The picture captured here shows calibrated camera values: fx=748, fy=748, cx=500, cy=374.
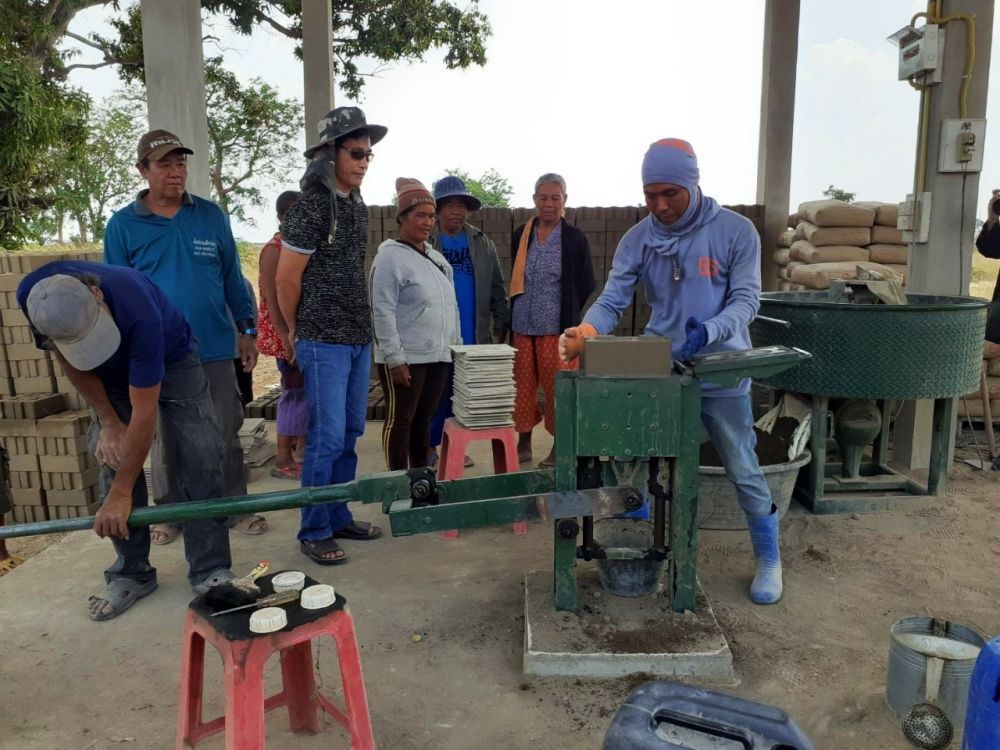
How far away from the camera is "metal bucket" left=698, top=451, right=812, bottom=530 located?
3867 millimetres

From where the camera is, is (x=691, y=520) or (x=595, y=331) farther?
(x=595, y=331)

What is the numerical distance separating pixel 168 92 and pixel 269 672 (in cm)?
403

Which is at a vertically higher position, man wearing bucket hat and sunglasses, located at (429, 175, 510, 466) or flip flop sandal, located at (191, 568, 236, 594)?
man wearing bucket hat and sunglasses, located at (429, 175, 510, 466)

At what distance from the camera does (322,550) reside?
3707 mm

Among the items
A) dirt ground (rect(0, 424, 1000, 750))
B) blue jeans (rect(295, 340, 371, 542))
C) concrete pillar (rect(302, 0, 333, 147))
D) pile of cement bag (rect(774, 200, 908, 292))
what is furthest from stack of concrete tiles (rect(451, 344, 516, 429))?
concrete pillar (rect(302, 0, 333, 147))

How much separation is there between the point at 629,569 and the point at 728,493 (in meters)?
1.24

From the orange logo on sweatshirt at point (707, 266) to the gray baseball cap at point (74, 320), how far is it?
222 centimetres

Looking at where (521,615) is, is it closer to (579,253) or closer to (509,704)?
(509,704)

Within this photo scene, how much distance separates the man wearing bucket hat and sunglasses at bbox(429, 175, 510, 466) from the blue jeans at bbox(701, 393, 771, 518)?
187 cm

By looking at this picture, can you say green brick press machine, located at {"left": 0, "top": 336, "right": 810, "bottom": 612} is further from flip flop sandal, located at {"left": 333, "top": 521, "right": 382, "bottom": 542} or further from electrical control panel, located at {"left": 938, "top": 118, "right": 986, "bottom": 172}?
electrical control panel, located at {"left": 938, "top": 118, "right": 986, "bottom": 172}

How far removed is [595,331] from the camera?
3.10 metres

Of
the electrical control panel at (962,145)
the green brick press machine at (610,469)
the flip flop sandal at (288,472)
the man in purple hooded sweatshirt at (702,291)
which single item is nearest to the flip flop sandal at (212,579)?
the green brick press machine at (610,469)

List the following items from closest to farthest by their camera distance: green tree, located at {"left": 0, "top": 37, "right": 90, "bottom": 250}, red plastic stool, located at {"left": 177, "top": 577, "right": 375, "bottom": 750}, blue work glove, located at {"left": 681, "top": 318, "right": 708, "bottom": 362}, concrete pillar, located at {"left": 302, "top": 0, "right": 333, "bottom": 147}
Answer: red plastic stool, located at {"left": 177, "top": 577, "right": 375, "bottom": 750} → blue work glove, located at {"left": 681, "top": 318, "right": 708, "bottom": 362} → concrete pillar, located at {"left": 302, "top": 0, "right": 333, "bottom": 147} → green tree, located at {"left": 0, "top": 37, "right": 90, "bottom": 250}

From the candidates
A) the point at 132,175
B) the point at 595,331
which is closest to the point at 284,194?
the point at 595,331
